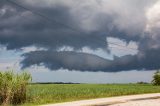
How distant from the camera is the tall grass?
3488cm

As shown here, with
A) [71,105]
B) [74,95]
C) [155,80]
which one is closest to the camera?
[71,105]

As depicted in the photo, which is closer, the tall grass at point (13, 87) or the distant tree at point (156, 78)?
the tall grass at point (13, 87)

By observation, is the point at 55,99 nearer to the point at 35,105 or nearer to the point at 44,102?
the point at 44,102

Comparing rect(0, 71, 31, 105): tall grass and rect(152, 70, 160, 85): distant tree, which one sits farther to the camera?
rect(152, 70, 160, 85): distant tree

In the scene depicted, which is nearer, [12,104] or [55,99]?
[12,104]

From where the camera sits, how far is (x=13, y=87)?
116 ft

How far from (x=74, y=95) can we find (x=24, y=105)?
12766 millimetres

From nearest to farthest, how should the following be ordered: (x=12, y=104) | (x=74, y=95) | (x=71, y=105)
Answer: (x=71, y=105), (x=12, y=104), (x=74, y=95)

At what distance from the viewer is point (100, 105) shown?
3384 centimetres

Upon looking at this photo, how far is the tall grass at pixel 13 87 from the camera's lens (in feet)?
114

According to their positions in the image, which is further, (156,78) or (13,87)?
(156,78)

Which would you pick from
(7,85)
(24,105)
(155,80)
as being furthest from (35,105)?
(155,80)

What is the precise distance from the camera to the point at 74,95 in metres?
46.1

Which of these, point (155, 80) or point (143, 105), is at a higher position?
point (155, 80)
